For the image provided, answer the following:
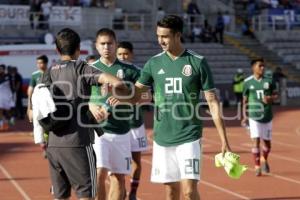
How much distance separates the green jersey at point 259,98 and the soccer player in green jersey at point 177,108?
22.0ft

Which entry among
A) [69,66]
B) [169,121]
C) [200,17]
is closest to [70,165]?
[69,66]

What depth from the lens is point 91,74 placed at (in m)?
7.26

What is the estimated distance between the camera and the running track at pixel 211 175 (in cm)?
1240

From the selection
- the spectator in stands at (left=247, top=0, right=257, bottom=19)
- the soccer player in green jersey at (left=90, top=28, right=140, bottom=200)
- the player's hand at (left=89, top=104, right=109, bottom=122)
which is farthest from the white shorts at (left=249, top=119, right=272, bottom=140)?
the spectator in stands at (left=247, top=0, right=257, bottom=19)

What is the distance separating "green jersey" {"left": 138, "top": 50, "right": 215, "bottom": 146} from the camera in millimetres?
8336

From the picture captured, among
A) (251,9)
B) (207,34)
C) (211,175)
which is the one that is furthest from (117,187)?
(251,9)

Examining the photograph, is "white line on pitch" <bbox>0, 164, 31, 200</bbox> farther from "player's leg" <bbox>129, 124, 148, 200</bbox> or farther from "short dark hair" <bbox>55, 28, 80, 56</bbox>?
"short dark hair" <bbox>55, 28, 80, 56</bbox>

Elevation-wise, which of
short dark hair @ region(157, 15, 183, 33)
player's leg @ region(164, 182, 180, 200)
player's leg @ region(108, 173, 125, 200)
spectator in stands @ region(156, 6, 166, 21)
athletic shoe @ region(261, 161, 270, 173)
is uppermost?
short dark hair @ region(157, 15, 183, 33)

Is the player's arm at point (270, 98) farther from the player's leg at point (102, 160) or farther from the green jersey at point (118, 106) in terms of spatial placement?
the player's leg at point (102, 160)

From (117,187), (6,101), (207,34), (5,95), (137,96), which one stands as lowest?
(6,101)

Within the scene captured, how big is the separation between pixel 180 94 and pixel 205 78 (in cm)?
32

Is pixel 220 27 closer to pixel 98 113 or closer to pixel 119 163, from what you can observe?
pixel 119 163

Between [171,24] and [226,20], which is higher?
[171,24]

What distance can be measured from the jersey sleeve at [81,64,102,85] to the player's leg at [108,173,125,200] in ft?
8.24
